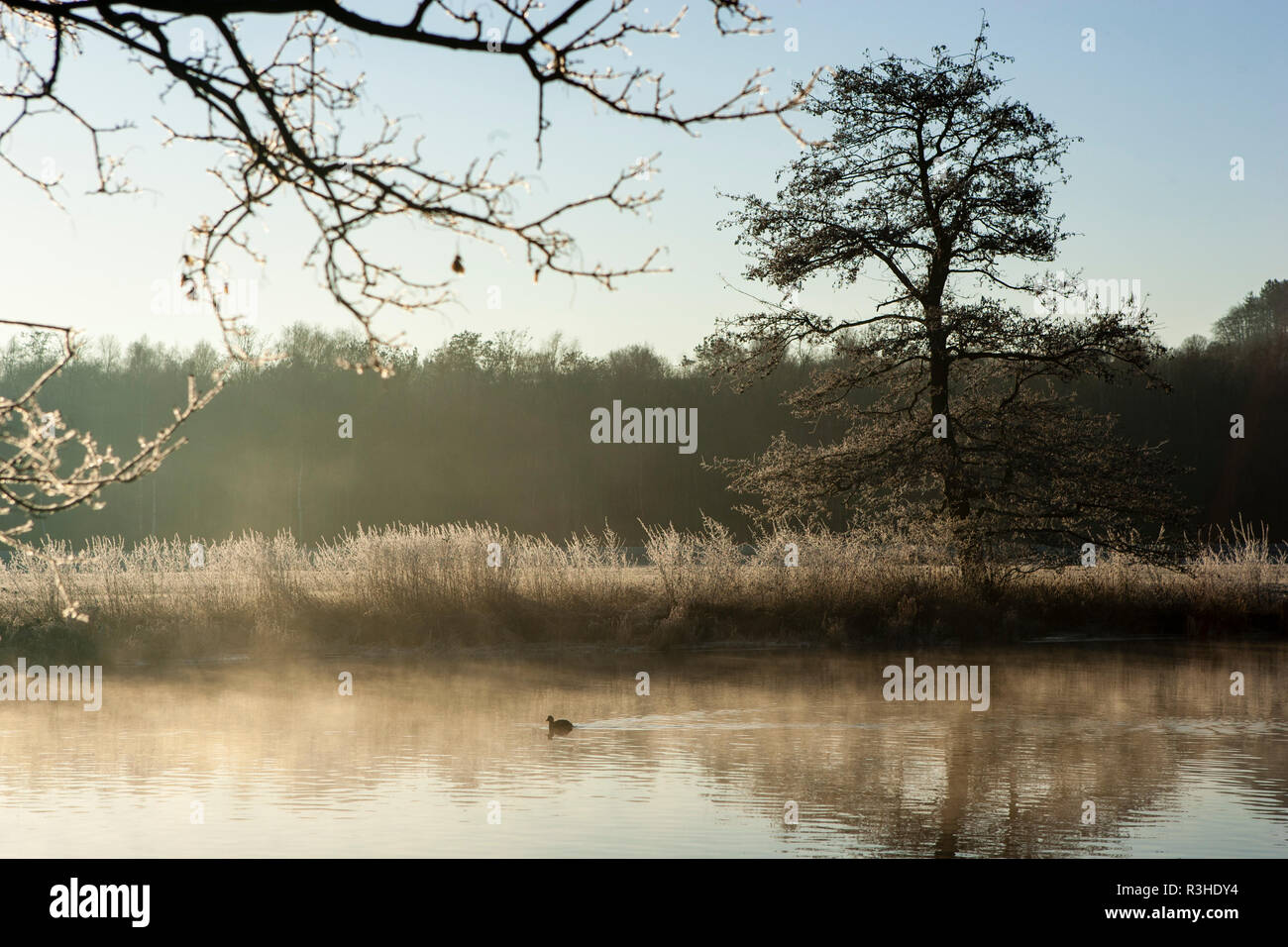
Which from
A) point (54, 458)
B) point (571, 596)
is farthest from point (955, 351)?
point (54, 458)

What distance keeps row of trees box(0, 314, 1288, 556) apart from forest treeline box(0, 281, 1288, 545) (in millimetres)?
89

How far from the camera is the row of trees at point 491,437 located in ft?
174

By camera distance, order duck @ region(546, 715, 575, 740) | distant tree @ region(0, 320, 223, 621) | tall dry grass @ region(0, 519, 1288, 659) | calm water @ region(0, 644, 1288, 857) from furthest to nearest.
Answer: tall dry grass @ region(0, 519, 1288, 659) → duck @ region(546, 715, 575, 740) → calm water @ region(0, 644, 1288, 857) → distant tree @ region(0, 320, 223, 621)

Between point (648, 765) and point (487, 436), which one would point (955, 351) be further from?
point (487, 436)

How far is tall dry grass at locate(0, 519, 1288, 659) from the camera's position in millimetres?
20297

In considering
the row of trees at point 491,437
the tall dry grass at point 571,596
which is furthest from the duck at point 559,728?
the row of trees at point 491,437

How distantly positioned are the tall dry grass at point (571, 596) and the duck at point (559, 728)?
26.4ft

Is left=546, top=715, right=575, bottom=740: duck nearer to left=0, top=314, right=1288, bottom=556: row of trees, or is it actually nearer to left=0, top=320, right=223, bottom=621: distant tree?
left=0, top=320, right=223, bottom=621: distant tree

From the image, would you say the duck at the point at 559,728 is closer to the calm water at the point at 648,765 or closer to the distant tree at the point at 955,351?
the calm water at the point at 648,765

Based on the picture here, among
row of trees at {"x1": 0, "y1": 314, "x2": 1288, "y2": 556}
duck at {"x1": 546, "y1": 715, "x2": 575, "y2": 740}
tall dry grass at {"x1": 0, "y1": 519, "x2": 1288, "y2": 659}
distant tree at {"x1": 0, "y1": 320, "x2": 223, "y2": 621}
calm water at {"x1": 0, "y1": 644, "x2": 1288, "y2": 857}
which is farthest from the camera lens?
row of trees at {"x1": 0, "y1": 314, "x2": 1288, "y2": 556}

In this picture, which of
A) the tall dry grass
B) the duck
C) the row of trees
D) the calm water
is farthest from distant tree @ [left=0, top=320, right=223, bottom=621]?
the row of trees

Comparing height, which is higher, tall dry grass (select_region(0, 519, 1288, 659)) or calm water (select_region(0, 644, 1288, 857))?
tall dry grass (select_region(0, 519, 1288, 659))

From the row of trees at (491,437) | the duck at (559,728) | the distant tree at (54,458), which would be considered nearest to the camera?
the distant tree at (54,458)

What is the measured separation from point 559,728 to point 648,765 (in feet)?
5.57
